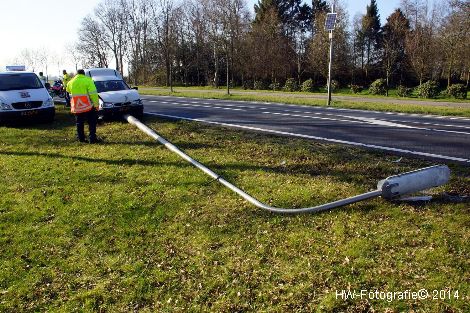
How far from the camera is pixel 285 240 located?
4.79m

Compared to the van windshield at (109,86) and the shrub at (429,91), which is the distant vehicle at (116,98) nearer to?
the van windshield at (109,86)

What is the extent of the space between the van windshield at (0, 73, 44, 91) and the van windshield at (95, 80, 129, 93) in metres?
2.14

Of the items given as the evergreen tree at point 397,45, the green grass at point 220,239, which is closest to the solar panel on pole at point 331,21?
the green grass at point 220,239

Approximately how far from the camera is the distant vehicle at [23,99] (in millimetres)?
12406

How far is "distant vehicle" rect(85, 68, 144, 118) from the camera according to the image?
12.7 metres

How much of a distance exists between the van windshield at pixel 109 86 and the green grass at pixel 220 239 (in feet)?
18.9

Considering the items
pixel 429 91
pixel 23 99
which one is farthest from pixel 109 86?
pixel 429 91

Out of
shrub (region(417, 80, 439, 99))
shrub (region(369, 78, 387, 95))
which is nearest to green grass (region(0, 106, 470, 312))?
shrub (region(417, 80, 439, 99))

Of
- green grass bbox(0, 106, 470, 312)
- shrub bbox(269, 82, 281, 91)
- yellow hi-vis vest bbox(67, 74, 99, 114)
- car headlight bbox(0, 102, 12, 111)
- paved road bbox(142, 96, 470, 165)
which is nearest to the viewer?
green grass bbox(0, 106, 470, 312)

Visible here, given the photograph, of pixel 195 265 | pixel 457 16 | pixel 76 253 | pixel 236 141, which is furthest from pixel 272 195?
pixel 457 16

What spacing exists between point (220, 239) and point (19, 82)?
461 inches

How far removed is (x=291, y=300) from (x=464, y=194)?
3.68 metres

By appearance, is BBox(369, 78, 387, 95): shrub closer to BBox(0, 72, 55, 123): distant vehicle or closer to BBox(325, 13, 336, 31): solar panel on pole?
BBox(325, 13, 336, 31): solar panel on pole

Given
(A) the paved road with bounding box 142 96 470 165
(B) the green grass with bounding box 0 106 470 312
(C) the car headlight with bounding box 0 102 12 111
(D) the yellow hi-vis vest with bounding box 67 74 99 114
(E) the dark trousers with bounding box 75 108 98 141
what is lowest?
(B) the green grass with bounding box 0 106 470 312
